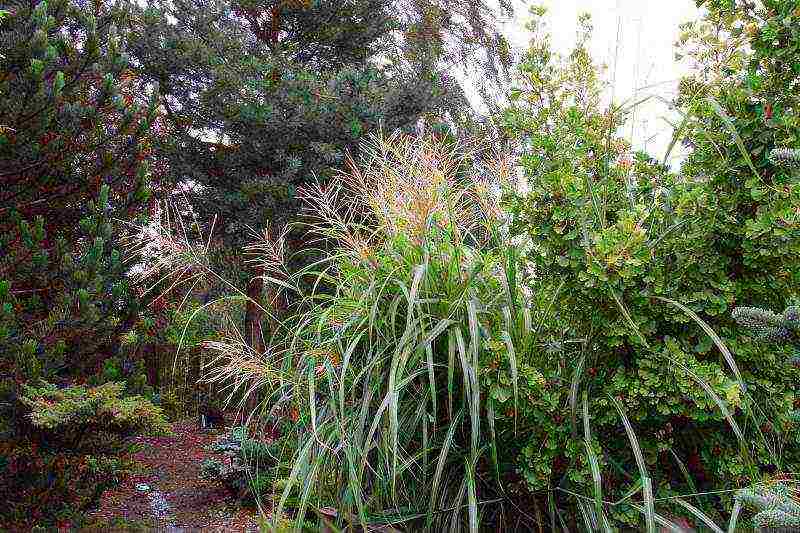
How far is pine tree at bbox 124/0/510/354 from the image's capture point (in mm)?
4457

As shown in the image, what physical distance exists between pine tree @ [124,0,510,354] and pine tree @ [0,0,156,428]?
101 centimetres

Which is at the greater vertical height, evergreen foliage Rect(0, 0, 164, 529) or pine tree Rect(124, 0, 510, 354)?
pine tree Rect(124, 0, 510, 354)

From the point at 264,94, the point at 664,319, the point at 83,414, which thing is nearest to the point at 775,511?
the point at 664,319

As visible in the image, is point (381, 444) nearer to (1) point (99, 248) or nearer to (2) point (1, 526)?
(1) point (99, 248)

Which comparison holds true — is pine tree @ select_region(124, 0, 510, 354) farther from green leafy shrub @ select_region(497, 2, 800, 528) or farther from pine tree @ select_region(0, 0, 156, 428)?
green leafy shrub @ select_region(497, 2, 800, 528)

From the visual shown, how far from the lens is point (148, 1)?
5012mm

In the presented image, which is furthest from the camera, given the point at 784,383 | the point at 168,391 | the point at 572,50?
the point at 168,391

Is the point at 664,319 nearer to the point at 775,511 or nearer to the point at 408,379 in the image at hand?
the point at 408,379

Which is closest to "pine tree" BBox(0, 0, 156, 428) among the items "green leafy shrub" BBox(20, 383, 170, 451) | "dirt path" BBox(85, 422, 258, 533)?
"green leafy shrub" BBox(20, 383, 170, 451)

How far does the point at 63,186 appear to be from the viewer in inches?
130

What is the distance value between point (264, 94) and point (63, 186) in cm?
163

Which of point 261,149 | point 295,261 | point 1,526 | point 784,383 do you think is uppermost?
point 261,149

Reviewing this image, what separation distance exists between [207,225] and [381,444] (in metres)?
3.52

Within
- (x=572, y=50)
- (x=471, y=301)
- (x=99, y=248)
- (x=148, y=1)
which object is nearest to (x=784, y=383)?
(x=471, y=301)
